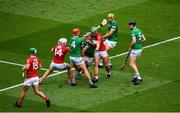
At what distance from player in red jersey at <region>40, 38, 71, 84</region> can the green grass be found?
0.62 meters

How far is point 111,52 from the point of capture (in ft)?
113

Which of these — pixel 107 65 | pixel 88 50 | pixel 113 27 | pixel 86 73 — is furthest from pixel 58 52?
pixel 113 27

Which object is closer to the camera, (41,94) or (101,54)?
(41,94)

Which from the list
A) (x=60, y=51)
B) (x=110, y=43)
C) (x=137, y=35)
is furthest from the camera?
(x=110, y=43)

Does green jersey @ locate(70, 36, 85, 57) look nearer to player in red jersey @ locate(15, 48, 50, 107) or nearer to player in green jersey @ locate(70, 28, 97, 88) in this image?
player in green jersey @ locate(70, 28, 97, 88)

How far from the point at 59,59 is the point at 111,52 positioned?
5538 mm

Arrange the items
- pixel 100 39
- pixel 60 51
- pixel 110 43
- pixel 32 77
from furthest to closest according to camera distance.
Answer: pixel 110 43
pixel 100 39
pixel 60 51
pixel 32 77

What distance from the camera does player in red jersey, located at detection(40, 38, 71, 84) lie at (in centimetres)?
2919

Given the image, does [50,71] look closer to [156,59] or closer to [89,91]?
[89,91]

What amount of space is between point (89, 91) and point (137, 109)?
300 cm

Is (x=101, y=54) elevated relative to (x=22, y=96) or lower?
elevated

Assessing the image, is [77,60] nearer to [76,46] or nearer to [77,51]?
[77,51]

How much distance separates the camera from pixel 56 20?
39250 mm

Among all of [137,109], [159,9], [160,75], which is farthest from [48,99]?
[159,9]
